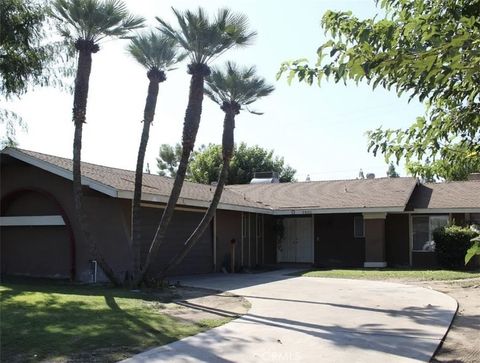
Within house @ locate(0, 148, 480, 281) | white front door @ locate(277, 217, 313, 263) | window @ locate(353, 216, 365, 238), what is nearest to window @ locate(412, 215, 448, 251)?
house @ locate(0, 148, 480, 281)

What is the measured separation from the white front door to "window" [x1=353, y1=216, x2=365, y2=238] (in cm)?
207

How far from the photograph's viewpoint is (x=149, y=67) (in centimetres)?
1380

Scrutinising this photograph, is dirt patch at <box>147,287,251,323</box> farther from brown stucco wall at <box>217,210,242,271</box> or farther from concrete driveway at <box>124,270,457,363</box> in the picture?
brown stucco wall at <box>217,210,242,271</box>

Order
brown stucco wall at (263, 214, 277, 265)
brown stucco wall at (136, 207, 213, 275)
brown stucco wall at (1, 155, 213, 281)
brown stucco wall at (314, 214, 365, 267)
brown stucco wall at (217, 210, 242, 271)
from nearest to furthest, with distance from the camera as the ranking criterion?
brown stucco wall at (1, 155, 213, 281)
brown stucco wall at (136, 207, 213, 275)
brown stucco wall at (217, 210, 242, 271)
brown stucco wall at (314, 214, 365, 267)
brown stucco wall at (263, 214, 277, 265)

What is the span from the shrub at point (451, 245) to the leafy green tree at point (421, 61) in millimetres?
15113

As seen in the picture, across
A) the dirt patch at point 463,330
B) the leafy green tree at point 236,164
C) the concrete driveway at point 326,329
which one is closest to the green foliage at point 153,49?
the concrete driveway at point 326,329

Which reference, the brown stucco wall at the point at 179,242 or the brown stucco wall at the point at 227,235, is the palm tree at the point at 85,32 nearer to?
the brown stucco wall at the point at 179,242

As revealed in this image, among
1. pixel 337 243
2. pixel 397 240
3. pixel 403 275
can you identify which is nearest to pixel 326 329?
pixel 403 275

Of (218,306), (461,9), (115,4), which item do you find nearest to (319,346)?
(218,306)

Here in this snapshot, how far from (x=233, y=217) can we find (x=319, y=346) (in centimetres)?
1474

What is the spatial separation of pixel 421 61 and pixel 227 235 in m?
18.6

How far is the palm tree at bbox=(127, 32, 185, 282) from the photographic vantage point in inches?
527

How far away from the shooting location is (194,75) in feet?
44.9

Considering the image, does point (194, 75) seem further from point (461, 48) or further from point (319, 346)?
point (461, 48)
